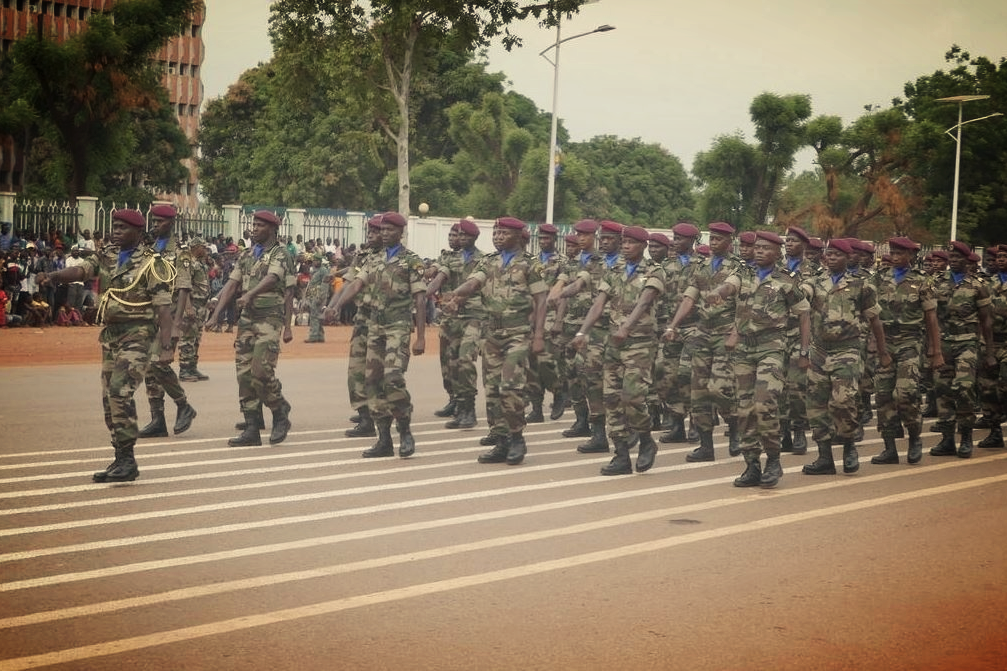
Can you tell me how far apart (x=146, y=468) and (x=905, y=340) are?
7.01 metres

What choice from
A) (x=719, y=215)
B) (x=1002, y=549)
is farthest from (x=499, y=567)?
(x=719, y=215)

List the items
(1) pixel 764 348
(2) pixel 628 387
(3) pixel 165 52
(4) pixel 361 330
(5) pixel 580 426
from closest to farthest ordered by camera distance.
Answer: (1) pixel 764 348 < (2) pixel 628 387 < (4) pixel 361 330 < (5) pixel 580 426 < (3) pixel 165 52

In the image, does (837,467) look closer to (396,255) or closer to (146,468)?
(396,255)

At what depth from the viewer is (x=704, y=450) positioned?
12.1 meters

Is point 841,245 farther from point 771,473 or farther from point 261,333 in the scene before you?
point 261,333

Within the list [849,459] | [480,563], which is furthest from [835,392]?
[480,563]

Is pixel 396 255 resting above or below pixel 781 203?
below

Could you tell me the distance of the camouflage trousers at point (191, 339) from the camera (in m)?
16.4

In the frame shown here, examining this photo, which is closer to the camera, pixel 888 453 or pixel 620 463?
pixel 620 463

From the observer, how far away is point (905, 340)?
12.4m

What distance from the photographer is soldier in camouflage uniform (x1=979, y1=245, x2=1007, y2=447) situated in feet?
46.4

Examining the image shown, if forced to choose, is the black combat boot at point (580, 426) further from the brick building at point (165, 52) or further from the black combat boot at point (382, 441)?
the brick building at point (165, 52)

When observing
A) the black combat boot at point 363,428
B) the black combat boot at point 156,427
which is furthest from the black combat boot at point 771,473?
the black combat boot at point 156,427

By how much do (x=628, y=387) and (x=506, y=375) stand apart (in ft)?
3.75
